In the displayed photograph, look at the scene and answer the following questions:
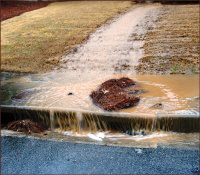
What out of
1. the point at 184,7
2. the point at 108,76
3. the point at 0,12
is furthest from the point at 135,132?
the point at 0,12

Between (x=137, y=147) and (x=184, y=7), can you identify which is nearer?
(x=137, y=147)

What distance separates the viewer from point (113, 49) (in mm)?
9188

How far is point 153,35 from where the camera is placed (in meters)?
9.68

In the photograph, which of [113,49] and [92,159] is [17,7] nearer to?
[113,49]

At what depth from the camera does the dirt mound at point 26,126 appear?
516 centimetres

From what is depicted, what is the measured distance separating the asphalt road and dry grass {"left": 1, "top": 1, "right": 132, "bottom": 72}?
Answer: 3.98m

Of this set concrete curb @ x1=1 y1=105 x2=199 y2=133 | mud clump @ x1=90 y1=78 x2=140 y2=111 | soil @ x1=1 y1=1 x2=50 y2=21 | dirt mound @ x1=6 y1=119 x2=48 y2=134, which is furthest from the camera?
soil @ x1=1 y1=1 x2=50 y2=21

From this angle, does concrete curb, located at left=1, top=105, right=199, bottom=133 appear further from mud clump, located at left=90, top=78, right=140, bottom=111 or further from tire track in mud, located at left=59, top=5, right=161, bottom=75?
tire track in mud, located at left=59, top=5, right=161, bottom=75

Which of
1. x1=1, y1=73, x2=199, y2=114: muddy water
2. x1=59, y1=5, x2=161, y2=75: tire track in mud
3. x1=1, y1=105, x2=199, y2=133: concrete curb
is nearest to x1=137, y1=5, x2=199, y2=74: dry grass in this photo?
x1=59, y1=5, x2=161, y2=75: tire track in mud

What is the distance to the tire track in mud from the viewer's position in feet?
26.4

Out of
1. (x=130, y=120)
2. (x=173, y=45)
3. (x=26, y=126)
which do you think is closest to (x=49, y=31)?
(x=173, y=45)

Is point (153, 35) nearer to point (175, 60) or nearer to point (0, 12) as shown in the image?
point (175, 60)

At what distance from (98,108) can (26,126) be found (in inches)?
53.4

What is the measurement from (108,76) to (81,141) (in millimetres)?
2886
